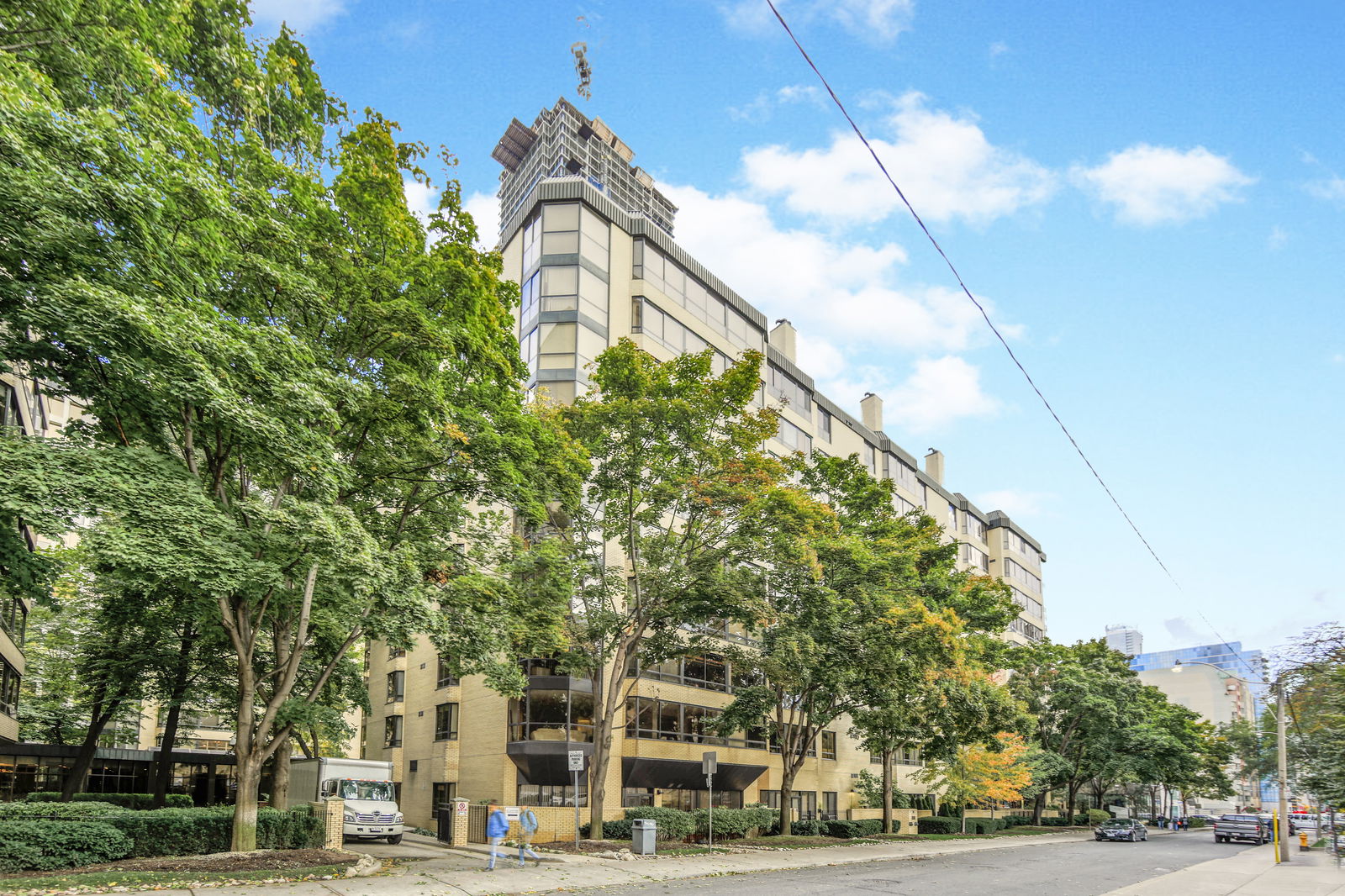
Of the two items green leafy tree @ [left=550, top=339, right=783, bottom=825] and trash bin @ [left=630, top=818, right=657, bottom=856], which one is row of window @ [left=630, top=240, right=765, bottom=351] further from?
trash bin @ [left=630, top=818, right=657, bottom=856]

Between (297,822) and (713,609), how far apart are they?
42.6 feet

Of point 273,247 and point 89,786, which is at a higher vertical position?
point 273,247

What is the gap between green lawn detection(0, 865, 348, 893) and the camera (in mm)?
13984

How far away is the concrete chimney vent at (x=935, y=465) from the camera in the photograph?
73.1 meters

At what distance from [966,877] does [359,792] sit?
18.6 metres

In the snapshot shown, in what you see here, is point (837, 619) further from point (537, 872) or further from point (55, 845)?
point (55, 845)

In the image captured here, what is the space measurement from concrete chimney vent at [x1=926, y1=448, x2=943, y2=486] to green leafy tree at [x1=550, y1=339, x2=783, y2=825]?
48.8 m

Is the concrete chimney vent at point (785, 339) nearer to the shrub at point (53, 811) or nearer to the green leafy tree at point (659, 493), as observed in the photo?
the green leafy tree at point (659, 493)

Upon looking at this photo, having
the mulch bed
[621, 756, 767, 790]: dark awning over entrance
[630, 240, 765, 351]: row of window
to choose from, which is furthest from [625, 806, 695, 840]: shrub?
[630, 240, 765, 351]: row of window

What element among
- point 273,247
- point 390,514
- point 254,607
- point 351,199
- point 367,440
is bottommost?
point 254,607

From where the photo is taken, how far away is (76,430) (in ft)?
53.5

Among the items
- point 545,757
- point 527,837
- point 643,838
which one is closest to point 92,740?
point 545,757

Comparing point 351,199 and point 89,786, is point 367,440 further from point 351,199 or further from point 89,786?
point 89,786

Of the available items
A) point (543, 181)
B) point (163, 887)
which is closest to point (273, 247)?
point (163, 887)
